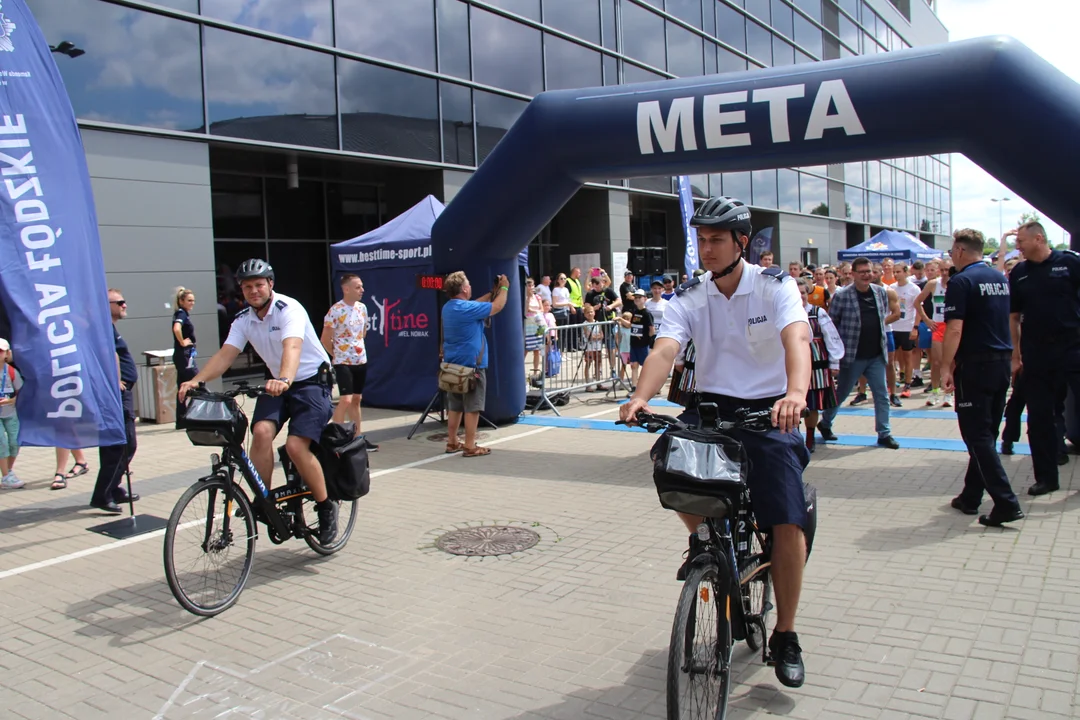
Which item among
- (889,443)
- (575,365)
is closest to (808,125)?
(889,443)

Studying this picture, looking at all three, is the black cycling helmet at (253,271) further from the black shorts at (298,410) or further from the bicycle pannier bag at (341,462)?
the bicycle pannier bag at (341,462)

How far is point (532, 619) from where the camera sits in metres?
4.56

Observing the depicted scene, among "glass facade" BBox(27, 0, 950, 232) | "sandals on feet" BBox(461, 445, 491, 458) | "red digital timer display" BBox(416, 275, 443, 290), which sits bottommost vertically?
"sandals on feet" BBox(461, 445, 491, 458)

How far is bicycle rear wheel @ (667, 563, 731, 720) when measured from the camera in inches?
115

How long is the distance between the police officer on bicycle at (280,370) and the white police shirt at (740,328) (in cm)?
257

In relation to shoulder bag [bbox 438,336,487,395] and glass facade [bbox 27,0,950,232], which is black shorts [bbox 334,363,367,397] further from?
glass facade [bbox 27,0,950,232]

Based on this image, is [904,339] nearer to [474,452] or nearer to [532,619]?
[474,452]

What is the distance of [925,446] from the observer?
8539mm

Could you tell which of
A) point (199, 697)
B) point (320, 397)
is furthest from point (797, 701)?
point (320, 397)

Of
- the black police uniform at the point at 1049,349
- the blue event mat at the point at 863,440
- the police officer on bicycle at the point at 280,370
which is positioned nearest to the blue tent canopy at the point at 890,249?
the blue event mat at the point at 863,440

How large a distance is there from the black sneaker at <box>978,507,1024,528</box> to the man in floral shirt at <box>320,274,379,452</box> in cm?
597

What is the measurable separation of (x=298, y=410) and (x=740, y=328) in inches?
118

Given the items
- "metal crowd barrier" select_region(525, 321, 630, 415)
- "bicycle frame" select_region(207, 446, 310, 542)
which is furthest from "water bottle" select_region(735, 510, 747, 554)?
"metal crowd barrier" select_region(525, 321, 630, 415)

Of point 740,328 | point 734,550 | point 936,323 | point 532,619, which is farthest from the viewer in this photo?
point 936,323
